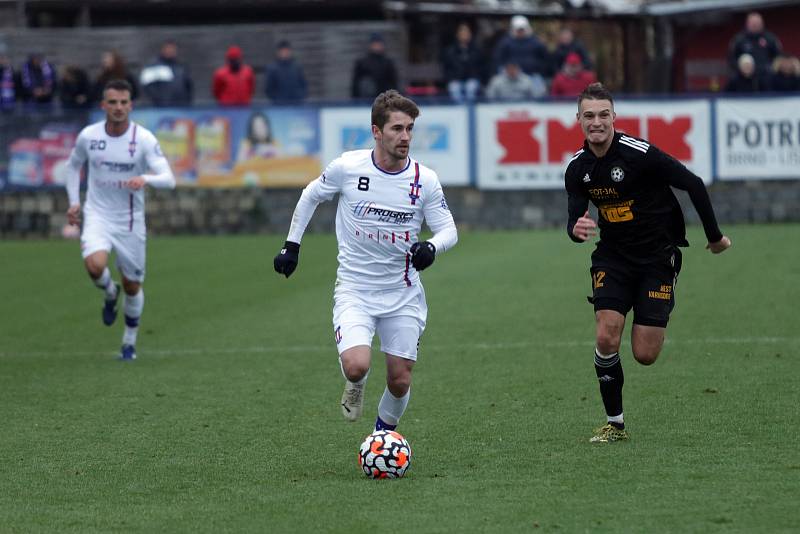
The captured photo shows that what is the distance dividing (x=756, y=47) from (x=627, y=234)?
722 inches

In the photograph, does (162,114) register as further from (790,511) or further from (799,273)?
(790,511)

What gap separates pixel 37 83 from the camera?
2578cm

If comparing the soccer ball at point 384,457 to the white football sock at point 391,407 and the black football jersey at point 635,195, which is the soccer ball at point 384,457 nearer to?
the white football sock at point 391,407

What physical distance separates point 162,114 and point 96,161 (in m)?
12.0

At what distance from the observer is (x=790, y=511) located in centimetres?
651

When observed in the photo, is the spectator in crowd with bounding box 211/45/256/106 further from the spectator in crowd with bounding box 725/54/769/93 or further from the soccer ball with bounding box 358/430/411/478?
the soccer ball with bounding box 358/430/411/478

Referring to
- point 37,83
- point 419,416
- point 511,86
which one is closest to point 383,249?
point 419,416

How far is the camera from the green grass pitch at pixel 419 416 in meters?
6.81

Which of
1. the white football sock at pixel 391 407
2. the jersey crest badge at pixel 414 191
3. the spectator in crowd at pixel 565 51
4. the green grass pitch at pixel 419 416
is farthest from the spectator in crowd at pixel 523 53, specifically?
the white football sock at pixel 391 407

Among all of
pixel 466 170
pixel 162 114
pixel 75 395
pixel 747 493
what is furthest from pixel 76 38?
pixel 747 493

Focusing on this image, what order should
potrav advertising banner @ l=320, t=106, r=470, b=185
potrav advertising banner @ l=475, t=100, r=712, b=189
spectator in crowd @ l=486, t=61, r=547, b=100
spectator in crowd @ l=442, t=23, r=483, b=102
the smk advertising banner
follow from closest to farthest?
potrav advertising banner @ l=475, t=100, r=712, b=189 < potrav advertising banner @ l=320, t=106, r=470, b=185 < the smk advertising banner < spectator in crowd @ l=486, t=61, r=547, b=100 < spectator in crowd @ l=442, t=23, r=483, b=102

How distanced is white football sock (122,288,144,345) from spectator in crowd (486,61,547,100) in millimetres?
13002

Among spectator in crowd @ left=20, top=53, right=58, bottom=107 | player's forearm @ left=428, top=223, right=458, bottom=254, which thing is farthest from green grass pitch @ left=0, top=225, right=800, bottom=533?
spectator in crowd @ left=20, top=53, right=58, bottom=107

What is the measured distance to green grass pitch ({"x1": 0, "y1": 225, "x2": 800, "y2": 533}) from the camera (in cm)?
681
